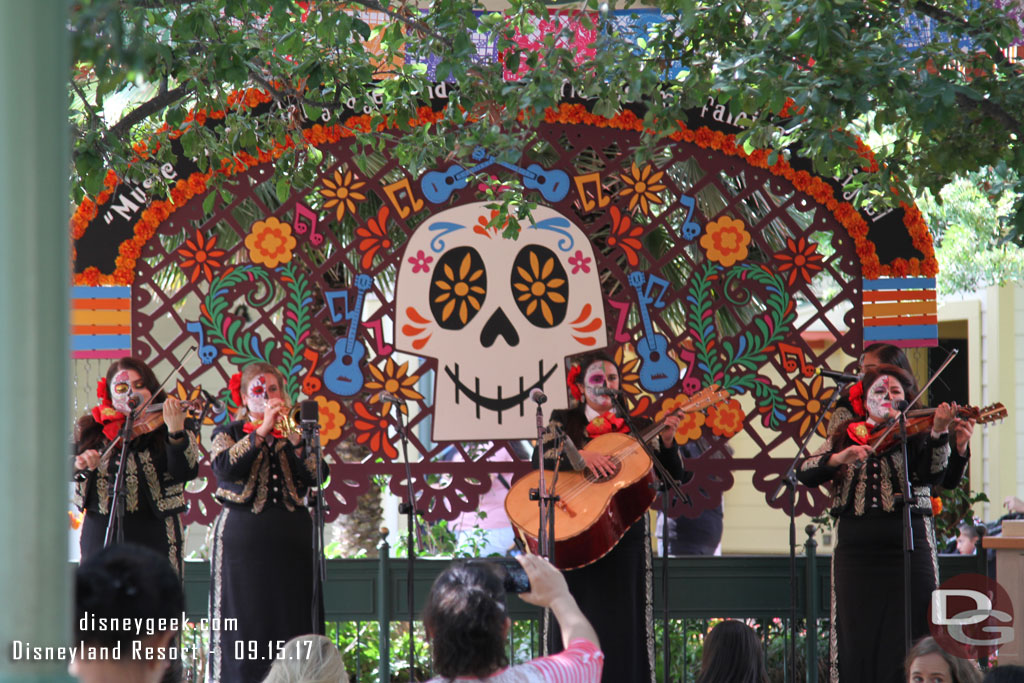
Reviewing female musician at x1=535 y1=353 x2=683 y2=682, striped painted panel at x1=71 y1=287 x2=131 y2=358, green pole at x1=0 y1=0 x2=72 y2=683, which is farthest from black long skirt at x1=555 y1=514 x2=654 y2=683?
green pole at x1=0 y1=0 x2=72 y2=683

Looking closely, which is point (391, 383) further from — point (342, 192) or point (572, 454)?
point (572, 454)

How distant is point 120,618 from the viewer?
2014 millimetres

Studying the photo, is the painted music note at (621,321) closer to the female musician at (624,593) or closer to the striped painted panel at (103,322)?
the female musician at (624,593)

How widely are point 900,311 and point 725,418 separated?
119 cm

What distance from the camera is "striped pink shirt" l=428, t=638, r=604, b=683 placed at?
92.9 inches

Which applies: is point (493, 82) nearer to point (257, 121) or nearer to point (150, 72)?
point (257, 121)

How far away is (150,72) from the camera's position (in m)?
3.79

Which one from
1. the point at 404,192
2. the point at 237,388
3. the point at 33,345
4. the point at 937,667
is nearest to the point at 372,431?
the point at 237,388

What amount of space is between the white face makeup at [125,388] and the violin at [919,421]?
3445 mm

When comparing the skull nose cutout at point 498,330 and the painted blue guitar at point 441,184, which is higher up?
the painted blue guitar at point 441,184

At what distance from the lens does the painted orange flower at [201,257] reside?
673 centimetres

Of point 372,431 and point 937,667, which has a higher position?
point 372,431

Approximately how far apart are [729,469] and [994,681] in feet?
11.9

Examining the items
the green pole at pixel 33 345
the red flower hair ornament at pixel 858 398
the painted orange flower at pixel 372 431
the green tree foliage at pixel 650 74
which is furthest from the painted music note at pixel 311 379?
the green pole at pixel 33 345
